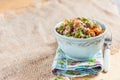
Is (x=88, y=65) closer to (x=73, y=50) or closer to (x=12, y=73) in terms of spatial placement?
(x=73, y=50)

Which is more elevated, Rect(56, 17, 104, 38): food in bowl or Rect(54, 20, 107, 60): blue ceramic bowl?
Rect(56, 17, 104, 38): food in bowl

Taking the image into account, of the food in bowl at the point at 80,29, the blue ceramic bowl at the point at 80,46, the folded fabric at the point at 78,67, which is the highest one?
the food in bowl at the point at 80,29

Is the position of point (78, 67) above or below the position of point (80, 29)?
below

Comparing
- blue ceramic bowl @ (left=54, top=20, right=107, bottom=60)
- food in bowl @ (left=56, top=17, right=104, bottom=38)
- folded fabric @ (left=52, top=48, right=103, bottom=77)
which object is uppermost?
food in bowl @ (left=56, top=17, right=104, bottom=38)

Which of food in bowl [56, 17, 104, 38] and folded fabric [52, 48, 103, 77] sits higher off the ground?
food in bowl [56, 17, 104, 38]

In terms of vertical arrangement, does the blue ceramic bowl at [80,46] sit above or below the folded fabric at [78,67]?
above
